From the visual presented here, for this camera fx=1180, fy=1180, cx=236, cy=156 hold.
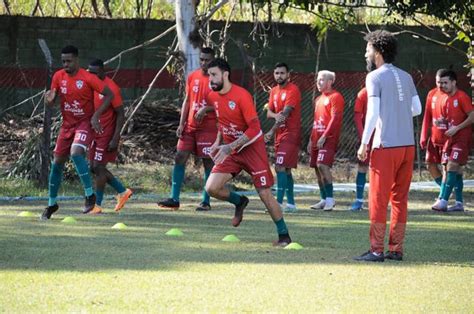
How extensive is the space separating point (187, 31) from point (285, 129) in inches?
199

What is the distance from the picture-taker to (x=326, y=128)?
630 inches

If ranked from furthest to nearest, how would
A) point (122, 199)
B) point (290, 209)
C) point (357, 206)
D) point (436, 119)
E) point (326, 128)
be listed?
point (436, 119), point (357, 206), point (326, 128), point (290, 209), point (122, 199)

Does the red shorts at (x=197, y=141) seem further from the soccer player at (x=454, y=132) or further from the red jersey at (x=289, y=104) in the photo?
the soccer player at (x=454, y=132)

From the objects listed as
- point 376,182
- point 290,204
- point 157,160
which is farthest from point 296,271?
point 157,160

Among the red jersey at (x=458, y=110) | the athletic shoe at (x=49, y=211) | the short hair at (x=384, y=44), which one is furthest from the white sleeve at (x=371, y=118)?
the red jersey at (x=458, y=110)

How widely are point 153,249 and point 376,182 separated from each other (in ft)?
7.54

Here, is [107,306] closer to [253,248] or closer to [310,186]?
[253,248]

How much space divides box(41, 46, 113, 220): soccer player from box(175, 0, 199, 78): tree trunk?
18.9 feet

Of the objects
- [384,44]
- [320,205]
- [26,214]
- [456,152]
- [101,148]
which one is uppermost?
[384,44]

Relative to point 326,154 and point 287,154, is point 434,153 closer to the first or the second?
point 326,154

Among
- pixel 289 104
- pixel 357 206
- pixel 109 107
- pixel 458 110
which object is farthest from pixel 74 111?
pixel 458 110

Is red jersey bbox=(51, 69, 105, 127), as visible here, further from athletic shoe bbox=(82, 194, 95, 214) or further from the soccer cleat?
the soccer cleat

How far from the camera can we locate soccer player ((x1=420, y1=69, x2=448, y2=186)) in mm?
16594

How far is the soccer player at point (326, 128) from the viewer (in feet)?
52.4
